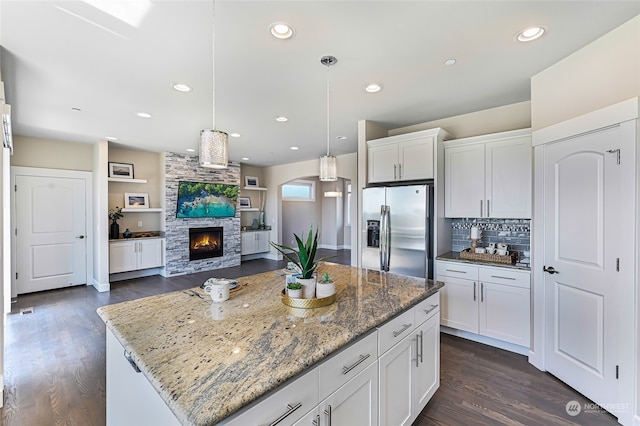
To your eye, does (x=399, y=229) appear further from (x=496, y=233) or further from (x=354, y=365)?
(x=354, y=365)

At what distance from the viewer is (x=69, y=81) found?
9.12 ft

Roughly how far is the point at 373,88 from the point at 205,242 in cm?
544

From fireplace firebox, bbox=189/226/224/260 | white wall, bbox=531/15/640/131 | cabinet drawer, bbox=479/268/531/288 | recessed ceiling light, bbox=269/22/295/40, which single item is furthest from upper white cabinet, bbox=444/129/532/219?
fireplace firebox, bbox=189/226/224/260

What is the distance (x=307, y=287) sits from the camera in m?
1.68

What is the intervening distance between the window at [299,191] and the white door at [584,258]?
25.4ft

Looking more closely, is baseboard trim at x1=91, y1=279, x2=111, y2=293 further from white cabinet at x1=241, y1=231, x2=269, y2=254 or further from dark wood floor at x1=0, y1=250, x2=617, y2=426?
white cabinet at x1=241, y1=231, x2=269, y2=254

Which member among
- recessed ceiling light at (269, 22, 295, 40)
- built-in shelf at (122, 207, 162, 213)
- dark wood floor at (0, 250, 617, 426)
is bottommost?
dark wood floor at (0, 250, 617, 426)

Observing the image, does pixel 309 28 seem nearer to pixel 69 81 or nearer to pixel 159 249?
pixel 69 81

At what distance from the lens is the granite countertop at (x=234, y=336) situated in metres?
0.89

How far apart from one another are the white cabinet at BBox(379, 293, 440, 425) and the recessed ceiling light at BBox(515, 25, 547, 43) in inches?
79.6

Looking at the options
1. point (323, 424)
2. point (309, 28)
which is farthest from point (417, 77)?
point (323, 424)

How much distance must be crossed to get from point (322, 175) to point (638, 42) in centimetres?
241

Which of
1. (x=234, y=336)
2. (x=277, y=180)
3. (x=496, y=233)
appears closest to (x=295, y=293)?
(x=234, y=336)

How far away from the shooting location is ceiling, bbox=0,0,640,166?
1.84 m
